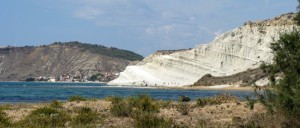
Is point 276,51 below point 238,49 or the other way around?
below

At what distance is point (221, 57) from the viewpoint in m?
106

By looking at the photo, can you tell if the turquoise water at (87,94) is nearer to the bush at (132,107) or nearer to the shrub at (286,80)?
the bush at (132,107)

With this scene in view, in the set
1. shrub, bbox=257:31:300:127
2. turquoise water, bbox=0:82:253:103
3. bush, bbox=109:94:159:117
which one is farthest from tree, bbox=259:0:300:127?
turquoise water, bbox=0:82:253:103

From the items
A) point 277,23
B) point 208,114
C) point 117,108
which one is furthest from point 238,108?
point 277,23

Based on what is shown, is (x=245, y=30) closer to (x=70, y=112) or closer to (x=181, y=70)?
(x=181, y=70)

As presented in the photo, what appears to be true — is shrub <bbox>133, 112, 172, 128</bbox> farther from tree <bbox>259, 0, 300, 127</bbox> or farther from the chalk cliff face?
the chalk cliff face

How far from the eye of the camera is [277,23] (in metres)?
109

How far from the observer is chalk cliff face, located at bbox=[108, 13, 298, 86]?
4146 inches

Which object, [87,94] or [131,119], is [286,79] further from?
[87,94]

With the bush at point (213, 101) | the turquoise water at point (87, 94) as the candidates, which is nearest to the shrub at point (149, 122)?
the bush at point (213, 101)

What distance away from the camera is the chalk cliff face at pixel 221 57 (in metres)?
105

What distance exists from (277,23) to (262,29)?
14.4ft

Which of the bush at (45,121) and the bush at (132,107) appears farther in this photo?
the bush at (132,107)

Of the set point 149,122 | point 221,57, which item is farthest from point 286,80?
point 221,57
